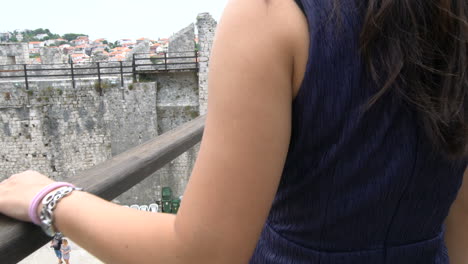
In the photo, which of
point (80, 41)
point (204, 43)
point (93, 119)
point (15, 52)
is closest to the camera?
point (204, 43)

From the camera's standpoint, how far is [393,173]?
60 centimetres

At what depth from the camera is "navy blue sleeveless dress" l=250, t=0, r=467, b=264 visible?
55 cm

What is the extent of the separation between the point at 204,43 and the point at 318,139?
8.70 m

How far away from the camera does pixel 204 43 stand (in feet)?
29.6

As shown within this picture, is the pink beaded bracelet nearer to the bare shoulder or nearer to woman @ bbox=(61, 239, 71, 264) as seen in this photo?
the bare shoulder

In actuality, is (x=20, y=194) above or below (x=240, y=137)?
below

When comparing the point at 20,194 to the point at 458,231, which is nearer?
the point at 20,194

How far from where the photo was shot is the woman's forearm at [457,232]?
0.87 m

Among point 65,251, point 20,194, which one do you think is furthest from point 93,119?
point 20,194

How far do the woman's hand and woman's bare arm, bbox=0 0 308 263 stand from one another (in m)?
0.28

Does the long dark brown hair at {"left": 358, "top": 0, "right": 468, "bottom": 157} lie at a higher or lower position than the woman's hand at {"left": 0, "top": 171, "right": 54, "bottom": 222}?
higher

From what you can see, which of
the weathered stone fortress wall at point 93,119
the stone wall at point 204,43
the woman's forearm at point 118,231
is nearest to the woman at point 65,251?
the weathered stone fortress wall at point 93,119

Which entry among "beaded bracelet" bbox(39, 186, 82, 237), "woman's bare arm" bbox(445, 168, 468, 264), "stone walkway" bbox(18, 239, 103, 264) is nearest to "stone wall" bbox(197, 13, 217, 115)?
"stone walkway" bbox(18, 239, 103, 264)

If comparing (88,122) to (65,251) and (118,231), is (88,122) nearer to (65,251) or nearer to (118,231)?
(65,251)
